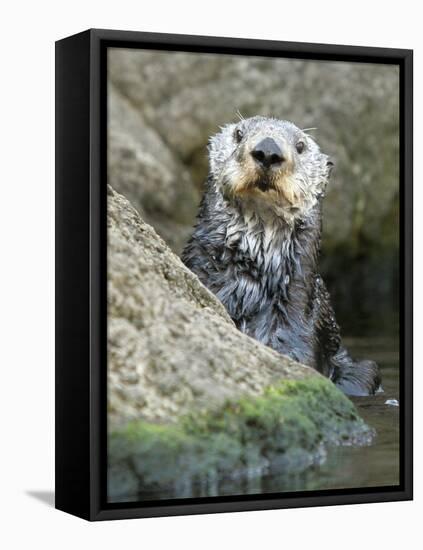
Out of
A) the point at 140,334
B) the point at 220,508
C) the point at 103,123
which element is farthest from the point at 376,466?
the point at 103,123

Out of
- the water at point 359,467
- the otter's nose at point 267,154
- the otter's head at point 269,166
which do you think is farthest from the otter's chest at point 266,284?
the water at point 359,467

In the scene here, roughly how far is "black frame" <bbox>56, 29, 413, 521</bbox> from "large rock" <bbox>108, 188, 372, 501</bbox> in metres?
0.07

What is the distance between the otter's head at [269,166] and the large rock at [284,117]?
606 mm

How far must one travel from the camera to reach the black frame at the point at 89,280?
269 inches

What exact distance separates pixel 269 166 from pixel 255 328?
0.96 meters

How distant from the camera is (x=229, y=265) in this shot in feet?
26.4

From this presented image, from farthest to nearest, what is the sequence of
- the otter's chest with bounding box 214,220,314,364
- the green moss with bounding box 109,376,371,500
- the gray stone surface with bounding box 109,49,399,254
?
the gray stone surface with bounding box 109,49,399,254
the otter's chest with bounding box 214,220,314,364
the green moss with bounding box 109,376,371,500

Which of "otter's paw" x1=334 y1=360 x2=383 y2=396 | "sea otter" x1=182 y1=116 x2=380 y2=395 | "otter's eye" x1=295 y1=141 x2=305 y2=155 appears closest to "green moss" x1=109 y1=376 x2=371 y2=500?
"sea otter" x1=182 y1=116 x2=380 y2=395

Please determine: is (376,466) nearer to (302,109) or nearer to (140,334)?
(140,334)

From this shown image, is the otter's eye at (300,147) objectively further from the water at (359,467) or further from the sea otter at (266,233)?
the water at (359,467)

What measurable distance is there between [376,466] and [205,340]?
4.37 ft

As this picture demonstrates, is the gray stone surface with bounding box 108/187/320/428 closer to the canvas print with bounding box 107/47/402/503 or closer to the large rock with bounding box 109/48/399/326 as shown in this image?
the canvas print with bounding box 107/47/402/503

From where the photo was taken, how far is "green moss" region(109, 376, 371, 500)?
679cm

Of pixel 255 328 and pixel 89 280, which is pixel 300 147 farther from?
pixel 89 280
